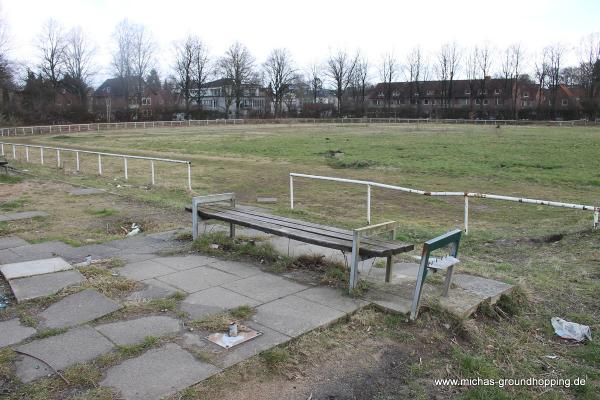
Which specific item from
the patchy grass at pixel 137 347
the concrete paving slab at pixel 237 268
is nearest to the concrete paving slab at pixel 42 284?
the concrete paving slab at pixel 237 268

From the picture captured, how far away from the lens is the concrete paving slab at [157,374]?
3090 millimetres

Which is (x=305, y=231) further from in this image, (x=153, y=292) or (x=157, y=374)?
(x=157, y=374)

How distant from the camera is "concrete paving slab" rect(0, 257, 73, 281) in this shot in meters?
5.33

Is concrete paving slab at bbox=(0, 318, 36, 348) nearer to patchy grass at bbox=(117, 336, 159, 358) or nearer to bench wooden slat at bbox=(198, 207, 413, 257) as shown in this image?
patchy grass at bbox=(117, 336, 159, 358)

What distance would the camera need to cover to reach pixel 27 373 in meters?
3.30

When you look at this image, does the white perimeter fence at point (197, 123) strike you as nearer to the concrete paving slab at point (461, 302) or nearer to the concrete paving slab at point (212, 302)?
the concrete paving slab at point (212, 302)

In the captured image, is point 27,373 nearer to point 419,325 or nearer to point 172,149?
point 419,325

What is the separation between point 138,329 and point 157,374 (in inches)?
30.7

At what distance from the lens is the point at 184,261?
594 cm

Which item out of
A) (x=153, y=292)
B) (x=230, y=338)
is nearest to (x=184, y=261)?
(x=153, y=292)

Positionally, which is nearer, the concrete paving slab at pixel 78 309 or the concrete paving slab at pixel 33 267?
the concrete paving slab at pixel 78 309

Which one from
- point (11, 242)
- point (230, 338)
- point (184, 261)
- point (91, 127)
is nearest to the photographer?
point (230, 338)

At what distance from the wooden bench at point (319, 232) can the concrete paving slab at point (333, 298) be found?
154 mm

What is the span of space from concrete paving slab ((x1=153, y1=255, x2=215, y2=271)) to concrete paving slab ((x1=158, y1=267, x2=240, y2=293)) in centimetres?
16
